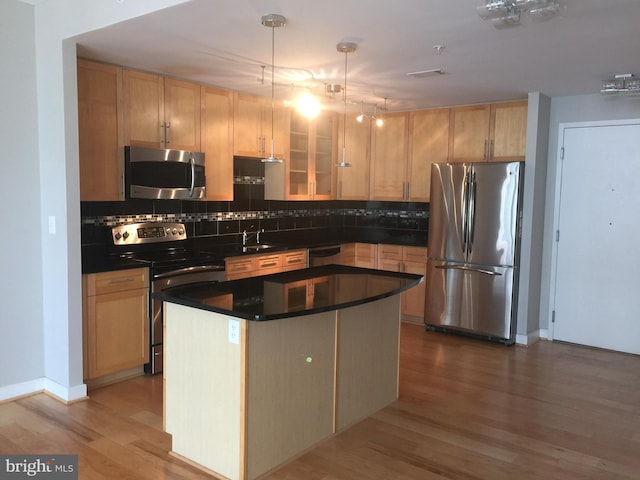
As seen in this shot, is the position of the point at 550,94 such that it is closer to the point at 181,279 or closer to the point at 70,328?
the point at 181,279

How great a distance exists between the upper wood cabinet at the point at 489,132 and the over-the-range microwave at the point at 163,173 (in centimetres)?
282

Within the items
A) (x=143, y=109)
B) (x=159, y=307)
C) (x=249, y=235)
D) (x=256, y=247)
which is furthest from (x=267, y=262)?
(x=143, y=109)

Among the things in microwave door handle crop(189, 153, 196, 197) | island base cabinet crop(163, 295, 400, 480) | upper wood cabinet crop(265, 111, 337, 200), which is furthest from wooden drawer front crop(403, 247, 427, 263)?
island base cabinet crop(163, 295, 400, 480)

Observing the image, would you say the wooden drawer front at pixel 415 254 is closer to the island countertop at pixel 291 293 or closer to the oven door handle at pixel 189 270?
the island countertop at pixel 291 293

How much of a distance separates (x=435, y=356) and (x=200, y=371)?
2.72 metres

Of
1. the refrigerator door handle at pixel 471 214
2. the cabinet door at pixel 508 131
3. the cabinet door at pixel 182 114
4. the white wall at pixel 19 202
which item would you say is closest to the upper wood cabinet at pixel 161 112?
the cabinet door at pixel 182 114

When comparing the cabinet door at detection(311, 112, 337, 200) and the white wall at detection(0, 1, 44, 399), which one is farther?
the cabinet door at detection(311, 112, 337, 200)

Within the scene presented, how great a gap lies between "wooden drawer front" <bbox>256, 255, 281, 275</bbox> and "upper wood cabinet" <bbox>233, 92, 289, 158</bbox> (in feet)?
3.43

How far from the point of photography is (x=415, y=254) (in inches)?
238

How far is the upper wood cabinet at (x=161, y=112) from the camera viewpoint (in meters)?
4.32

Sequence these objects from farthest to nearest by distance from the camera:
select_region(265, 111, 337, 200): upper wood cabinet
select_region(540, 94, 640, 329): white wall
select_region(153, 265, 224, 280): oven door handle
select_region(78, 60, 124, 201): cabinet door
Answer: select_region(265, 111, 337, 200): upper wood cabinet < select_region(540, 94, 640, 329): white wall < select_region(153, 265, 224, 280): oven door handle < select_region(78, 60, 124, 201): cabinet door

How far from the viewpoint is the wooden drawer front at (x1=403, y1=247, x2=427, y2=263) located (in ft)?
19.6

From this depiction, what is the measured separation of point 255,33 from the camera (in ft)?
11.0

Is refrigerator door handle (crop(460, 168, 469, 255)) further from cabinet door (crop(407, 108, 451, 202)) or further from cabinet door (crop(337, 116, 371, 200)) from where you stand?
cabinet door (crop(337, 116, 371, 200))
